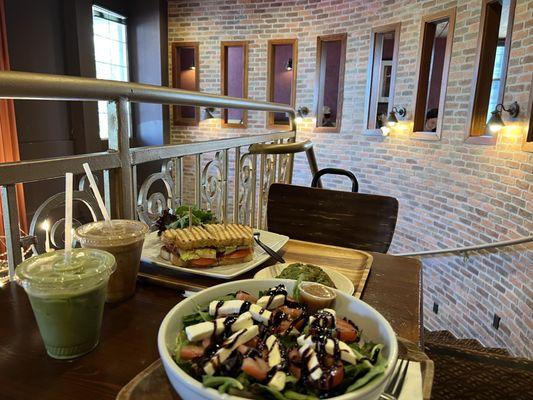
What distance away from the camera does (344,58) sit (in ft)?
19.1

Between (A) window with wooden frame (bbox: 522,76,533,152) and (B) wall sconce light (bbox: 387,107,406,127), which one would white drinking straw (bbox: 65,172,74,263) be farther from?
(B) wall sconce light (bbox: 387,107,406,127)

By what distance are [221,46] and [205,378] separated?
6.81 meters

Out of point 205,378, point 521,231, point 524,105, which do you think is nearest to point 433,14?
point 524,105

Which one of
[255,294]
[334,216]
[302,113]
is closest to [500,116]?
[334,216]

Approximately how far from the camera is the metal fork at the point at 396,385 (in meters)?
0.49

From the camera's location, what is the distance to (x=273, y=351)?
0.49 m

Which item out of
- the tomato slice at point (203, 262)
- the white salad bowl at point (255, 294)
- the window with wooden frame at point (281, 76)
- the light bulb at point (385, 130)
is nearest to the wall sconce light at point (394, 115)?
the light bulb at point (385, 130)

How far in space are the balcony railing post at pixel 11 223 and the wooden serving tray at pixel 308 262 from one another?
0.29 m

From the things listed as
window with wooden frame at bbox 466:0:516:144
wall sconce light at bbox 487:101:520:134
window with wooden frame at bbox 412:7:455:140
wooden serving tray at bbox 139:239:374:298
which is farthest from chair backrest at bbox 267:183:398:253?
window with wooden frame at bbox 412:7:455:140

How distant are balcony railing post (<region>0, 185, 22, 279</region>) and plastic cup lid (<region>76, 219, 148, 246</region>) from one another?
20 cm

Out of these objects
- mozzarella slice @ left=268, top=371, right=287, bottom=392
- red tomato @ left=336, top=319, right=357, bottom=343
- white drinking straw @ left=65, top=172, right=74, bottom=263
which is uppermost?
white drinking straw @ left=65, top=172, right=74, bottom=263

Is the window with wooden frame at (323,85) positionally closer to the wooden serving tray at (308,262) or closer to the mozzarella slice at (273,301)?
the wooden serving tray at (308,262)

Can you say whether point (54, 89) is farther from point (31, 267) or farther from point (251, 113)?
point (251, 113)

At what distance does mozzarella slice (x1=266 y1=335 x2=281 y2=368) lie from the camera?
47cm
